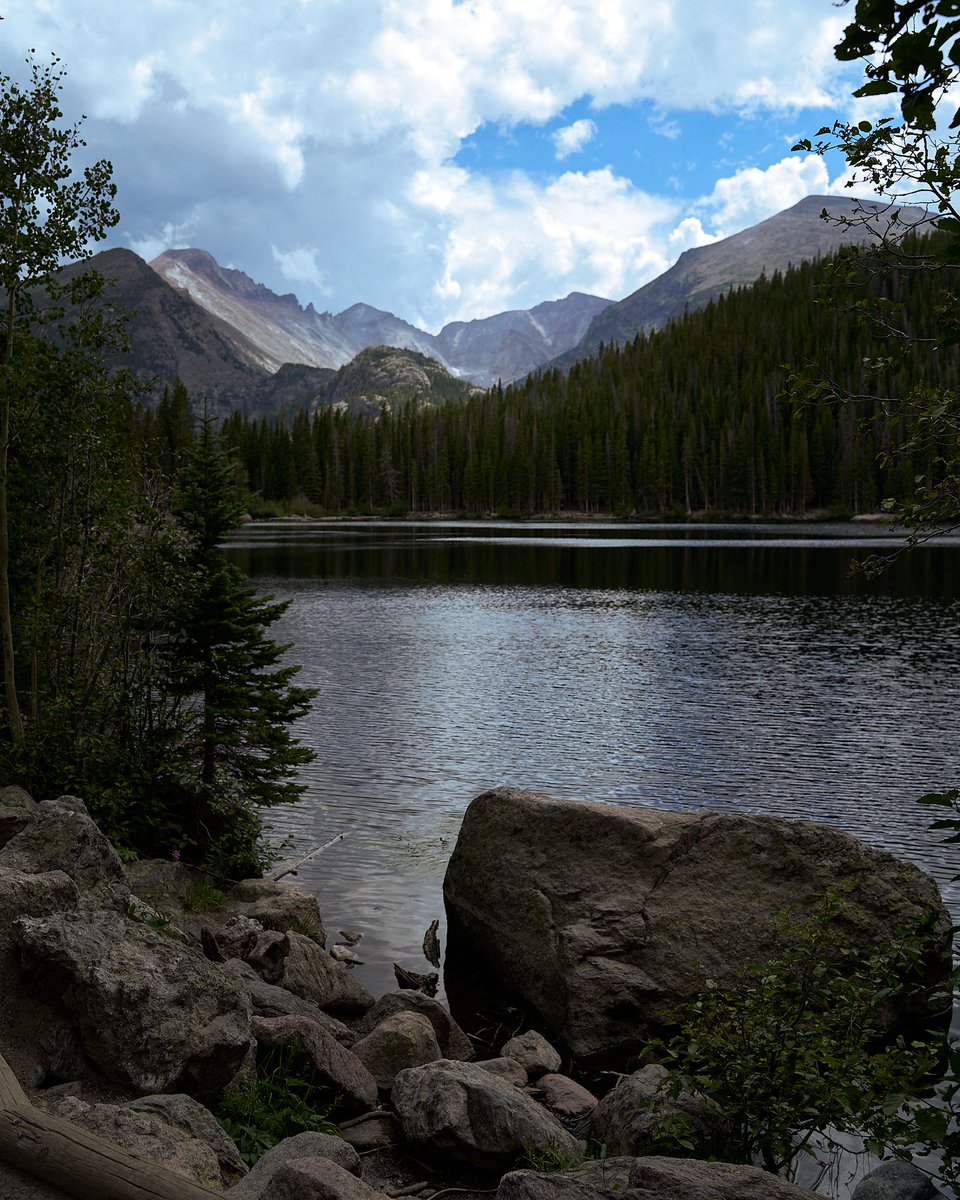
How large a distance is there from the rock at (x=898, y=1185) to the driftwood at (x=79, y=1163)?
206 inches

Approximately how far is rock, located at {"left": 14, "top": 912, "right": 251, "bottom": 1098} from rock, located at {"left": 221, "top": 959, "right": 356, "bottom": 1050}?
6.41 ft

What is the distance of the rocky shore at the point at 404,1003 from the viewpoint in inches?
286

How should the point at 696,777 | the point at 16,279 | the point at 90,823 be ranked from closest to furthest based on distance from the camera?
the point at 90,823, the point at 16,279, the point at 696,777

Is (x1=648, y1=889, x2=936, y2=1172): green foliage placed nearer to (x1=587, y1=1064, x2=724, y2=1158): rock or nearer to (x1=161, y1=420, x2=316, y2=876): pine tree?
(x1=587, y1=1064, x2=724, y2=1158): rock

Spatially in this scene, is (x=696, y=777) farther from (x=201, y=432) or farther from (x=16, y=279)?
(x=16, y=279)

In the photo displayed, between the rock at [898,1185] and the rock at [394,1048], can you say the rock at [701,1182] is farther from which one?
the rock at [394,1048]

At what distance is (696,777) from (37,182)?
70.4ft

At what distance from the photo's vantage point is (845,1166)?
10.5 metres

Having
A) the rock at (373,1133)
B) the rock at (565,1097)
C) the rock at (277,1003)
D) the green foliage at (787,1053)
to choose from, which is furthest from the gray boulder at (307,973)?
the green foliage at (787,1053)

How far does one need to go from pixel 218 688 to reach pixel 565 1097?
35.3 ft

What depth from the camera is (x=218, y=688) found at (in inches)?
751

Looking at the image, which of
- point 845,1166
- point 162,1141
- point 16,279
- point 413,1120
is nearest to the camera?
point 162,1141

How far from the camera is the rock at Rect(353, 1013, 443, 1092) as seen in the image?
Answer: 11.3 meters

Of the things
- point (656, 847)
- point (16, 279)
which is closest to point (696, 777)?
point (656, 847)
